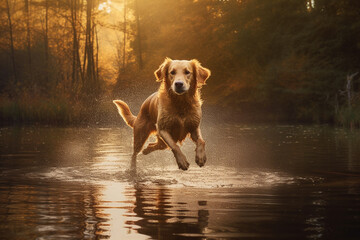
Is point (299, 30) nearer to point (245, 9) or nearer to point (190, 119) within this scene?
point (245, 9)

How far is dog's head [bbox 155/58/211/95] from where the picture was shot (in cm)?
784

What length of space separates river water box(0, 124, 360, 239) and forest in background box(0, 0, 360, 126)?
1227cm

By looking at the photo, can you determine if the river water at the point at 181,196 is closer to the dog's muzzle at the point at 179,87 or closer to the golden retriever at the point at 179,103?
the golden retriever at the point at 179,103

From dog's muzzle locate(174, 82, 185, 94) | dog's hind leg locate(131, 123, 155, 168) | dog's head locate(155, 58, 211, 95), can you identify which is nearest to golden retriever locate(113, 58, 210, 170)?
dog's head locate(155, 58, 211, 95)

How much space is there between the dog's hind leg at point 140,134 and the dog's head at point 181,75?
A: 1.43 meters

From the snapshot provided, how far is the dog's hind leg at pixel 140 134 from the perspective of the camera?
32.3 feet

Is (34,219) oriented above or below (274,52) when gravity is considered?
below

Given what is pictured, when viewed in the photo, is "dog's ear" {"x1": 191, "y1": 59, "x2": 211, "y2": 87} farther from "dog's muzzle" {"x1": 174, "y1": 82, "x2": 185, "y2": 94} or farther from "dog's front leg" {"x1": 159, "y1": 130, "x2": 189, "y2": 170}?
"dog's front leg" {"x1": 159, "y1": 130, "x2": 189, "y2": 170}

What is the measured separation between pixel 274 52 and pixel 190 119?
2504 centimetres

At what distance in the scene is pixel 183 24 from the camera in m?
35.3

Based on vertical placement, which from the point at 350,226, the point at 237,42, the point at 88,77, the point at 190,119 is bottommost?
the point at 350,226

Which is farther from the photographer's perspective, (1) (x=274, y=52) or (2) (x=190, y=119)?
(1) (x=274, y=52)

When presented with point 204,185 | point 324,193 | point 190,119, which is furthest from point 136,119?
point 324,193

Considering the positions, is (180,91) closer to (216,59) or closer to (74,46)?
(74,46)
